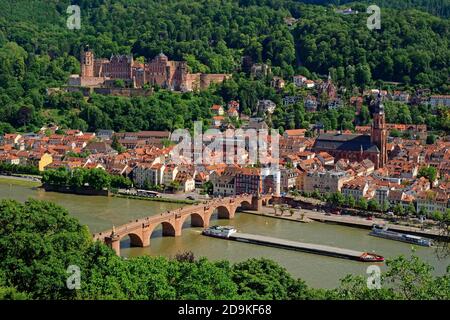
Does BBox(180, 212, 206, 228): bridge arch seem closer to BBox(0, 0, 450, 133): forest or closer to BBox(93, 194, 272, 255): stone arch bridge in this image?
BBox(93, 194, 272, 255): stone arch bridge

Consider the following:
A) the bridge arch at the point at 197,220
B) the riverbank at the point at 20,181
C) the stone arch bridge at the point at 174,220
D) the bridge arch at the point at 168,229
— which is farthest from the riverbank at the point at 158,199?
the bridge arch at the point at 168,229

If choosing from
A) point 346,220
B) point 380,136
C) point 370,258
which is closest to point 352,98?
point 380,136

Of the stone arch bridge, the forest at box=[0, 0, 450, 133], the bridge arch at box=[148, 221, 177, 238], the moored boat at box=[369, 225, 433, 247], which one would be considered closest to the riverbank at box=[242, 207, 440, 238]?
the moored boat at box=[369, 225, 433, 247]

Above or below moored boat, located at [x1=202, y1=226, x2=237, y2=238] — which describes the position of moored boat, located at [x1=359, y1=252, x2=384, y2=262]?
below

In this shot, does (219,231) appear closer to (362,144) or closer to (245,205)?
(245,205)

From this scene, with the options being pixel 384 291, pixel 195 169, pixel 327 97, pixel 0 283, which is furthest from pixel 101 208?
pixel 327 97

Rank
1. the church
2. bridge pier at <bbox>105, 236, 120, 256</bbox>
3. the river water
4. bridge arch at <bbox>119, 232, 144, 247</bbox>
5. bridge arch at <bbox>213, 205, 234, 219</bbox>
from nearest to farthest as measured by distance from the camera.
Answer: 1. bridge pier at <bbox>105, 236, 120, 256</bbox>
2. the river water
3. bridge arch at <bbox>119, 232, 144, 247</bbox>
4. bridge arch at <bbox>213, 205, 234, 219</bbox>
5. the church
